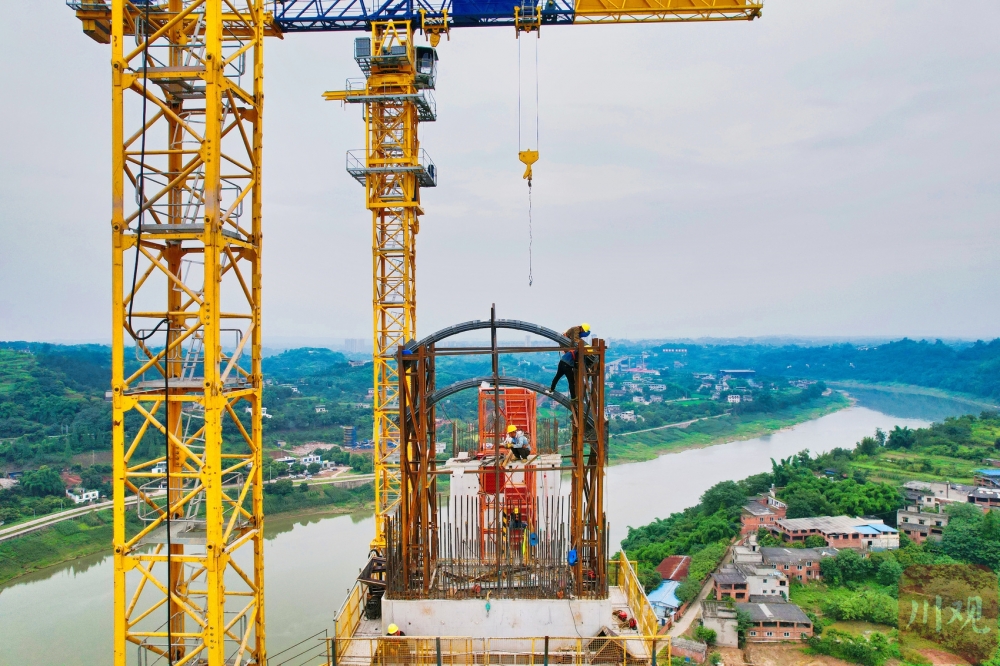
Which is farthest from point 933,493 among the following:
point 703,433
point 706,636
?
point 703,433

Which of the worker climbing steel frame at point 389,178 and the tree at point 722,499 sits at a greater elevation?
the worker climbing steel frame at point 389,178

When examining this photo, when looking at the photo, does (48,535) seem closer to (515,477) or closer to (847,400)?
(515,477)

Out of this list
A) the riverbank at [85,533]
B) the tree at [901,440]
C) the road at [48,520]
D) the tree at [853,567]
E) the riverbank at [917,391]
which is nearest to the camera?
the tree at [853,567]

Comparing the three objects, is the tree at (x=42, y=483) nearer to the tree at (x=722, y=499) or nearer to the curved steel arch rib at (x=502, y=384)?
the tree at (x=722, y=499)

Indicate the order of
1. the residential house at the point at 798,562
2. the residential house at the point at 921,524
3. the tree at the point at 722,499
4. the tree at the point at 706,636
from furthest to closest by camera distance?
the tree at the point at 722,499 → the residential house at the point at 921,524 → the residential house at the point at 798,562 → the tree at the point at 706,636

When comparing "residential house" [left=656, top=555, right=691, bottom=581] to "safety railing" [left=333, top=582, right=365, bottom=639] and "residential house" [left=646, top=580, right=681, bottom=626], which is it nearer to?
"residential house" [left=646, top=580, right=681, bottom=626]

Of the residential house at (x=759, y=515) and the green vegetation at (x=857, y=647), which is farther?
the residential house at (x=759, y=515)

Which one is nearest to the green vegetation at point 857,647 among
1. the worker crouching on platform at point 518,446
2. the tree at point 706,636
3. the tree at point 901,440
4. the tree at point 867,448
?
the tree at point 706,636
